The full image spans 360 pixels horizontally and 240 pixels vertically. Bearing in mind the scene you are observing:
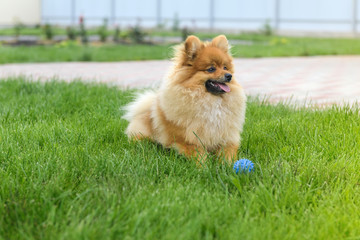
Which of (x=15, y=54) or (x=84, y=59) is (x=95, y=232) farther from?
(x=15, y=54)

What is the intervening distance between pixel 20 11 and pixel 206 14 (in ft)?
35.2

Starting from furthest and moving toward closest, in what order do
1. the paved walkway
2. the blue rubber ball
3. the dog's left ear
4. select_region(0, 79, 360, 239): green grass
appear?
1. the paved walkway
2. the dog's left ear
3. the blue rubber ball
4. select_region(0, 79, 360, 239): green grass

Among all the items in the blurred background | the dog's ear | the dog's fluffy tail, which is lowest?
the dog's fluffy tail

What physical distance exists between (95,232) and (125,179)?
534mm

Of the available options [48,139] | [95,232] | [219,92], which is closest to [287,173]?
[219,92]

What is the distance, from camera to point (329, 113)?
350cm

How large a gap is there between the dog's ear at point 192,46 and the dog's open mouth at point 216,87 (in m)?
0.20

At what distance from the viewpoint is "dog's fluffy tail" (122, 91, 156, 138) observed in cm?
304

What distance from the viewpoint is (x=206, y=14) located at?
2041 cm

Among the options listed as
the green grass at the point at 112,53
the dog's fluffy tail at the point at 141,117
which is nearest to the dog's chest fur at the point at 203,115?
the dog's fluffy tail at the point at 141,117

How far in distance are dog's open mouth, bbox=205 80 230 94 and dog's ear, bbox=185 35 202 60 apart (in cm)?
20

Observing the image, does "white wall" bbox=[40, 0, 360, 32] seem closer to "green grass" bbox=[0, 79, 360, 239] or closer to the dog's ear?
"green grass" bbox=[0, 79, 360, 239]

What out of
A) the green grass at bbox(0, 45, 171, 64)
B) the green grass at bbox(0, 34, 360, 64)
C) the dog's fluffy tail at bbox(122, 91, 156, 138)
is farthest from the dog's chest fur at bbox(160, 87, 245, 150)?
the green grass at bbox(0, 45, 171, 64)

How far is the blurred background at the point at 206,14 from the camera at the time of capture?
17.9 m
